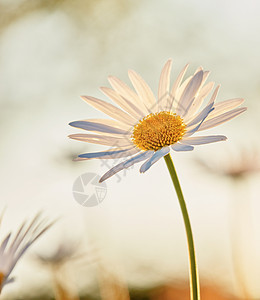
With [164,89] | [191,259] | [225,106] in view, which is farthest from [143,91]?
[191,259]

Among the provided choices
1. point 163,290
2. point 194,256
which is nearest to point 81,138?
point 194,256

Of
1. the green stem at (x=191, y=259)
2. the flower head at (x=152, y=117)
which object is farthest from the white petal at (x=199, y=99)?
the green stem at (x=191, y=259)

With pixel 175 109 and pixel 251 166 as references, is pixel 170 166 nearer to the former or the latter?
pixel 175 109

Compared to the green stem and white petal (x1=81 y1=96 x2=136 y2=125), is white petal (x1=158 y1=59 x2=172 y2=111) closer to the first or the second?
white petal (x1=81 y1=96 x2=136 y2=125)

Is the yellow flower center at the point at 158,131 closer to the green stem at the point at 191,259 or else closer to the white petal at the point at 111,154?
the white petal at the point at 111,154

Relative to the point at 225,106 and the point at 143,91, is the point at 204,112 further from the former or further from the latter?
the point at 143,91

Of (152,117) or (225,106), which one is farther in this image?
(152,117)

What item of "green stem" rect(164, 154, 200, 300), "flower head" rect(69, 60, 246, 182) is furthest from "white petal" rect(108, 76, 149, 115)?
"green stem" rect(164, 154, 200, 300)
